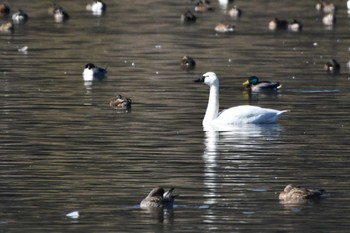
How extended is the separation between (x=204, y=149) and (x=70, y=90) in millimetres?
9643

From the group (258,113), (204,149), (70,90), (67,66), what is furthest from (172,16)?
(204,149)

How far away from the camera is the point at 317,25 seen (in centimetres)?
5603

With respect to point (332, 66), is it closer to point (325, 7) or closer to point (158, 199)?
point (158, 199)

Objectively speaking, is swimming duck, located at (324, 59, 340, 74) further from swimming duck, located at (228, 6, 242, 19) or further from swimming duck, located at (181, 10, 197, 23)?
swimming duck, located at (228, 6, 242, 19)

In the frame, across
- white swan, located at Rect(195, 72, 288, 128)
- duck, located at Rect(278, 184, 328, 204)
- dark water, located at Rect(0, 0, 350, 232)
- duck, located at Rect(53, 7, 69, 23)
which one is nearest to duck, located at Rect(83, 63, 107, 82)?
dark water, located at Rect(0, 0, 350, 232)

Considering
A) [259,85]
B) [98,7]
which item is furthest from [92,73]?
[98,7]

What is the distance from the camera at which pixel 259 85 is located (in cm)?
3566

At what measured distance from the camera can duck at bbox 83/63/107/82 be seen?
123 feet

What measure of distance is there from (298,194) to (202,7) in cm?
4243

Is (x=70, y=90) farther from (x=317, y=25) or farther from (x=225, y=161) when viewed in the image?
(x=317, y=25)

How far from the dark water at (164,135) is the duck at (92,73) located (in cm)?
29

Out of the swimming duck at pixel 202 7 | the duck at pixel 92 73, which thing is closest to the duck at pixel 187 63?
the duck at pixel 92 73

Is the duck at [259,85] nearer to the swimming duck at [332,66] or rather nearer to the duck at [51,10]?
the swimming duck at [332,66]

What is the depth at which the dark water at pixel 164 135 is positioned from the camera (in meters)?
20.1
